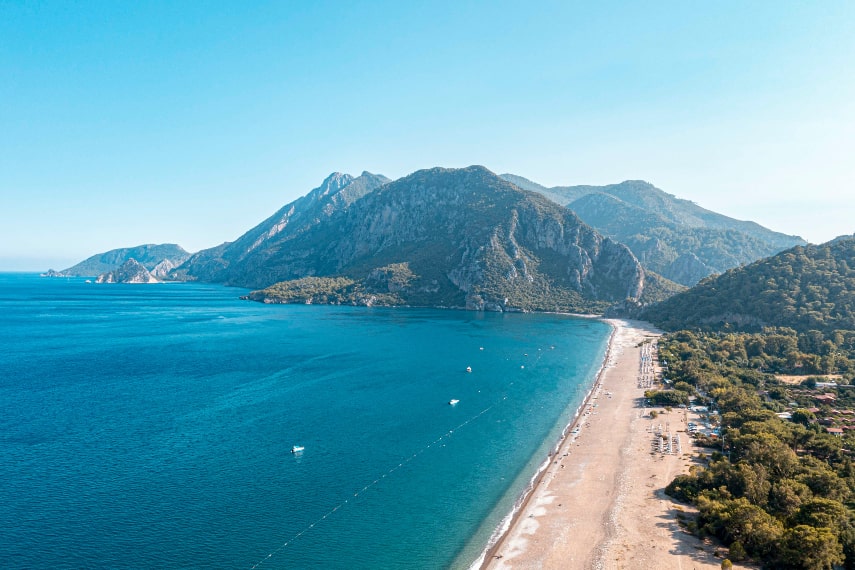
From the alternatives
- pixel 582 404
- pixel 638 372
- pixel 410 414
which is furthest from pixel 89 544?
pixel 638 372

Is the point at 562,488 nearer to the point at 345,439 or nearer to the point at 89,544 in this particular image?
the point at 345,439

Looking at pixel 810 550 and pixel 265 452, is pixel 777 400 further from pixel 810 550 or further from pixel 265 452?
pixel 265 452

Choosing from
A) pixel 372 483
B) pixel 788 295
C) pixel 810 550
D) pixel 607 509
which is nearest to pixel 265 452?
pixel 372 483

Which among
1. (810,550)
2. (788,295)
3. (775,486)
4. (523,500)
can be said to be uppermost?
(788,295)

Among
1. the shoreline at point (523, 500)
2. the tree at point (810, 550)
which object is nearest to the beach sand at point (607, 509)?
the shoreline at point (523, 500)

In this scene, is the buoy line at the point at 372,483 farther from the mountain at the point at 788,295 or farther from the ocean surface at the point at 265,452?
the mountain at the point at 788,295

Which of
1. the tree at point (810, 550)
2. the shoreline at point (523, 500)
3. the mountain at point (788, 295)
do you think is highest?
the mountain at point (788, 295)
